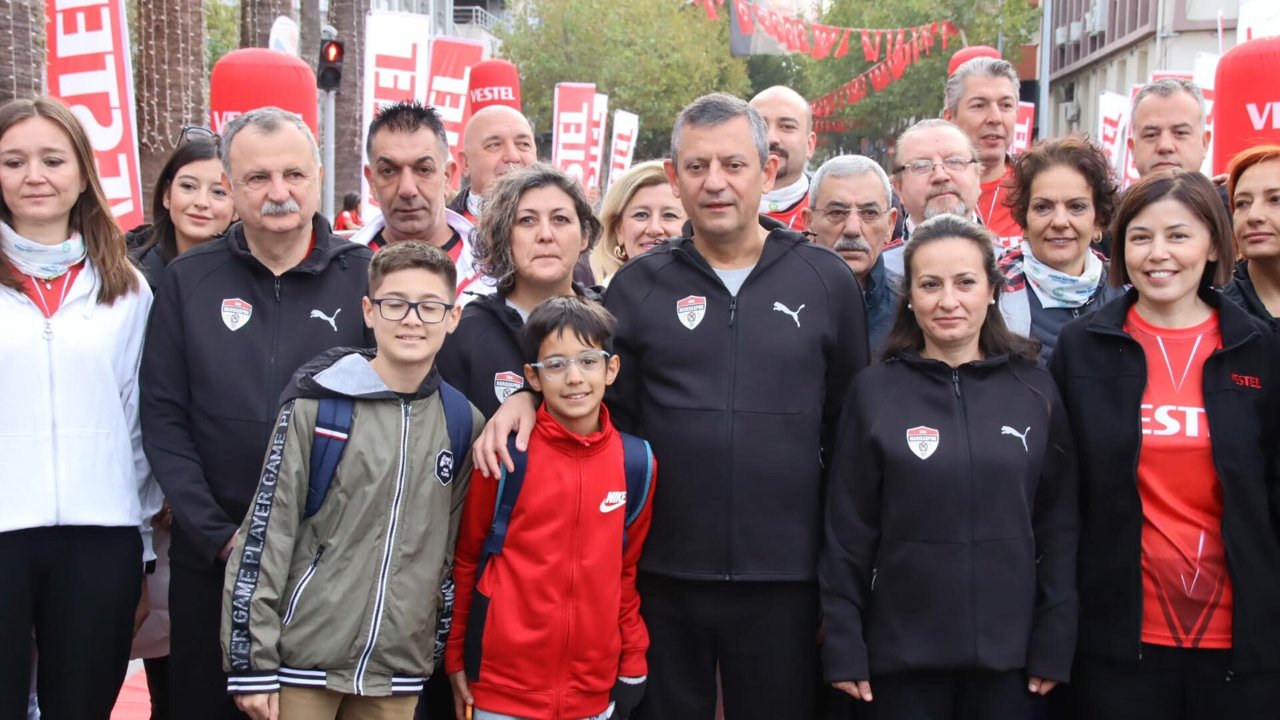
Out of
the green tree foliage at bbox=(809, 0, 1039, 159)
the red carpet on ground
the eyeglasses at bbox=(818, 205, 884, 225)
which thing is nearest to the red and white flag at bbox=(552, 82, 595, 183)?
the red carpet on ground

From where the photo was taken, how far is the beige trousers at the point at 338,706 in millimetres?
3492

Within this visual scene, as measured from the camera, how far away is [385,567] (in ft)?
11.6

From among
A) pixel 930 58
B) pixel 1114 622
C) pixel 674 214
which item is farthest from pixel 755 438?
pixel 930 58

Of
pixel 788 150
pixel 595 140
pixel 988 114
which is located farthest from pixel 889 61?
pixel 788 150

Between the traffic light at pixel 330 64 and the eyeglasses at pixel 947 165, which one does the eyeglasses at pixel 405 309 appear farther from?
the traffic light at pixel 330 64

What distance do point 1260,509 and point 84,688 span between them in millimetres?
3543

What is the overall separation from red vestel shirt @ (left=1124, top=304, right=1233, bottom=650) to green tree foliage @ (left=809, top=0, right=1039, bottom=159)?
33.8 m

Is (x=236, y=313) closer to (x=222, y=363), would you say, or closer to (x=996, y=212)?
(x=222, y=363)

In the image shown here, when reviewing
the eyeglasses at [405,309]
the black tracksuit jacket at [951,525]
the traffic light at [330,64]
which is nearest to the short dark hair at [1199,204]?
the black tracksuit jacket at [951,525]

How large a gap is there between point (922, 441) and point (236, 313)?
2.17 m

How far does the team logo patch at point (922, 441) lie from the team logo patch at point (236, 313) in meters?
2.09

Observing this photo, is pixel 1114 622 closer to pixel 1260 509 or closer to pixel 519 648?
pixel 1260 509

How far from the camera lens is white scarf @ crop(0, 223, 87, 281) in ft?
12.7

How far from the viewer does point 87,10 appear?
7324mm
